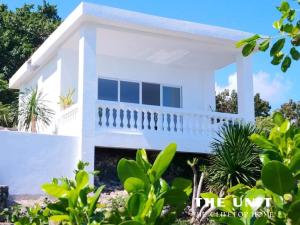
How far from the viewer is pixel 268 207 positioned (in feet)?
4.32

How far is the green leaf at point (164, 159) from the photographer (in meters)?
1.22

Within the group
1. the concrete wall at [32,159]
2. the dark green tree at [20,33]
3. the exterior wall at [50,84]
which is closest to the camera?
the concrete wall at [32,159]

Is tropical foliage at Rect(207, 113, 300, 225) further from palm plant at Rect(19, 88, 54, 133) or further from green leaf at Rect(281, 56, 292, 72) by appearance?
palm plant at Rect(19, 88, 54, 133)

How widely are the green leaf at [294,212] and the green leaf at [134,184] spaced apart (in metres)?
0.37

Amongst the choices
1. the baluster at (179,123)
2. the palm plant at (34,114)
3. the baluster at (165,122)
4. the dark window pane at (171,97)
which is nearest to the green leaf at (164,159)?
the baluster at (165,122)

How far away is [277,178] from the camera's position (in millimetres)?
1108

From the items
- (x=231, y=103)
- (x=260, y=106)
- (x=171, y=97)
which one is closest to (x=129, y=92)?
(x=171, y=97)

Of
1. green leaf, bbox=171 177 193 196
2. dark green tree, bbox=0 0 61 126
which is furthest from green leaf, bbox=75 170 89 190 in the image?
dark green tree, bbox=0 0 61 126

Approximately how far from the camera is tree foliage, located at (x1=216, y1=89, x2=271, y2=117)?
26570 mm

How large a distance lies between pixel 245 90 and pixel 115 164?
4.20 m

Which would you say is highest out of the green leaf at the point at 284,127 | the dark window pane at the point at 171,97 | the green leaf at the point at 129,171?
the dark window pane at the point at 171,97

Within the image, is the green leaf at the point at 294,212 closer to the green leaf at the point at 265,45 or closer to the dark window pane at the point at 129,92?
the green leaf at the point at 265,45

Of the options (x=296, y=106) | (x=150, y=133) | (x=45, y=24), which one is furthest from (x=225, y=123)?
(x=296, y=106)

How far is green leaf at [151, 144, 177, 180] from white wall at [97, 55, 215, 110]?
45.4 ft
